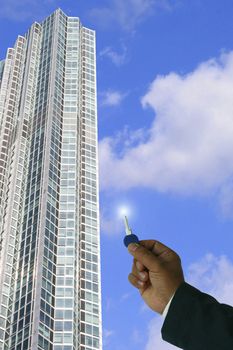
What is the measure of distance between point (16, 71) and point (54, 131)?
2238 centimetres

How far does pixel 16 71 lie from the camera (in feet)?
376

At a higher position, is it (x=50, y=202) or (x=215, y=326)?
(x=50, y=202)

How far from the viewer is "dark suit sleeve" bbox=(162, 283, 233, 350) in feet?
8.89

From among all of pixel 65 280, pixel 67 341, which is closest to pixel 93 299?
pixel 65 280

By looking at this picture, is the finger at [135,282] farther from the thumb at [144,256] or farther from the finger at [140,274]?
→ the thumb at [144,256]

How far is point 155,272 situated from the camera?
3084mm

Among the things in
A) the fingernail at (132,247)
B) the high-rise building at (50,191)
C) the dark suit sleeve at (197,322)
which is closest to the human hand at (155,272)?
the fingernail at (132,247)

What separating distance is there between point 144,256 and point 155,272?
10 centimetres

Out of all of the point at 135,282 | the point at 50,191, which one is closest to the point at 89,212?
the point at 50,191

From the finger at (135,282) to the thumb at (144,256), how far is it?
15 centimetres

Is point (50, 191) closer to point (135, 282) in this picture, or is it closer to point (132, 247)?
point (135, 282)

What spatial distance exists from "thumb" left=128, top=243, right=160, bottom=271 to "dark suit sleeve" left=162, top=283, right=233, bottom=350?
18 centimetres

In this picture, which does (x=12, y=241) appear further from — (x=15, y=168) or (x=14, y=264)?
(x=15, y=168)

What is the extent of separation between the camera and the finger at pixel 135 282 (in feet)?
10.5
